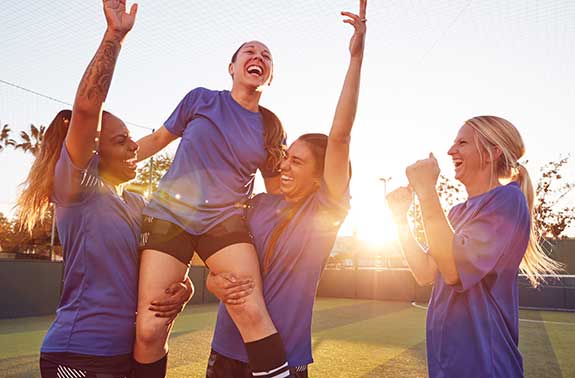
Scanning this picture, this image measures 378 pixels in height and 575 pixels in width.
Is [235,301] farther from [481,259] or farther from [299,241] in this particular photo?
[481,259]

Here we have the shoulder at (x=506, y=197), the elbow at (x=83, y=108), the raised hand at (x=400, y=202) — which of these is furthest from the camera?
the raised hand at (x=400, y=202)

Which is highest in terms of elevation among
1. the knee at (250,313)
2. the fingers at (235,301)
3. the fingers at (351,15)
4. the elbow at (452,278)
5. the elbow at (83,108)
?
the fingers at (351,15)

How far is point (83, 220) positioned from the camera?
2.31m

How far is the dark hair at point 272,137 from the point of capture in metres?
2.89

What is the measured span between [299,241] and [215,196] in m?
0.51

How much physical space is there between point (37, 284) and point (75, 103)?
1314 centimetres

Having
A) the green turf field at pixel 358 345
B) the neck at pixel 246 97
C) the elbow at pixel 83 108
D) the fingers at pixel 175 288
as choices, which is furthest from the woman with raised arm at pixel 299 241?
the green turf field at pixel 358 345

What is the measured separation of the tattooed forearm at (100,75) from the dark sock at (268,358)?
4.25 ft

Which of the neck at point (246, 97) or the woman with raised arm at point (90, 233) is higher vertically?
the neck at point (246, 97)

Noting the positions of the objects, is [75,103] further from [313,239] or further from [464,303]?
[464,303]

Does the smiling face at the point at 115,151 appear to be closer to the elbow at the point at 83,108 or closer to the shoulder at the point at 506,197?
the elbow at the point at 83,108

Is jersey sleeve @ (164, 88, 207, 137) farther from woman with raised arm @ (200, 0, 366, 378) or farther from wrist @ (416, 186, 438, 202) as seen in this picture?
wrist @ (416, 186, 438, 202)

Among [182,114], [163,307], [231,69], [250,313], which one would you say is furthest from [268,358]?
[231,69]

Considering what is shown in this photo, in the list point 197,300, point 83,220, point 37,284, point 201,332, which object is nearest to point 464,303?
point 83,220
